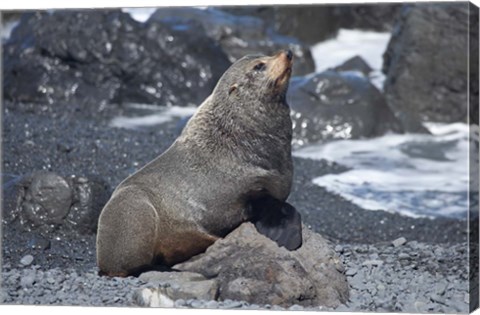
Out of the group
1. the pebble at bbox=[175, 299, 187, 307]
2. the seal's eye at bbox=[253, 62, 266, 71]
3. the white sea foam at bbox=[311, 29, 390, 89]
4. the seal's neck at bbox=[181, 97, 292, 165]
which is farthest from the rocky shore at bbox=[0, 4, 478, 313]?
the seal's eye at bbox=[253, 62, 266, 71]

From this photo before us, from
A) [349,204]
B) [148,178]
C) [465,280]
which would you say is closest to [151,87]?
[349,204]

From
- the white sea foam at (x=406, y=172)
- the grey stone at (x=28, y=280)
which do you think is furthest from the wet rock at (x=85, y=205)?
the white sea foam at (x=406, y=172)

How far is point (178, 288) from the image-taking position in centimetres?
682

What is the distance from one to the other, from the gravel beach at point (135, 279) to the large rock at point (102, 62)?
120 centimetres

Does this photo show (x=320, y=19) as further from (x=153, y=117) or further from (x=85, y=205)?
(x=85, y=205)

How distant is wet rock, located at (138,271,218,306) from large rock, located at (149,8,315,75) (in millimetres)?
9436

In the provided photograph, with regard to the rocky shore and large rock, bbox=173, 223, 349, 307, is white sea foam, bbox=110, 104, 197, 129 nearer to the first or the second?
the rocky shore

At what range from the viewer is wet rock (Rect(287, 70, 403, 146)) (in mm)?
13430

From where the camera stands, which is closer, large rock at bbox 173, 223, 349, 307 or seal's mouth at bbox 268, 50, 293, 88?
large rock at bbox 173, 223, 349, 307

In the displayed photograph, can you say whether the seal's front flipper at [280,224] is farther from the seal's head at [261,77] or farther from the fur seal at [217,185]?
the seal's head at [261,77]

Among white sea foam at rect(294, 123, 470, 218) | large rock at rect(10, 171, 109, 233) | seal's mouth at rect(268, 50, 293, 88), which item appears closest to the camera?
seal's mouth at rect(268, 50, 293, 88)

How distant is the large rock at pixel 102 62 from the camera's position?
1385 cm

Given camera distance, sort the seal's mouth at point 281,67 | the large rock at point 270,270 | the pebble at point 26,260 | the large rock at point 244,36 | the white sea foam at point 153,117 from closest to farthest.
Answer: the large rock at point 270,270, the seal's mouth at point 281,67, the pebble at point 26,260, the white sea foam at point 153,117, the large rock at point 244,36

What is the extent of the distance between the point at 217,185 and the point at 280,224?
1.69ft
